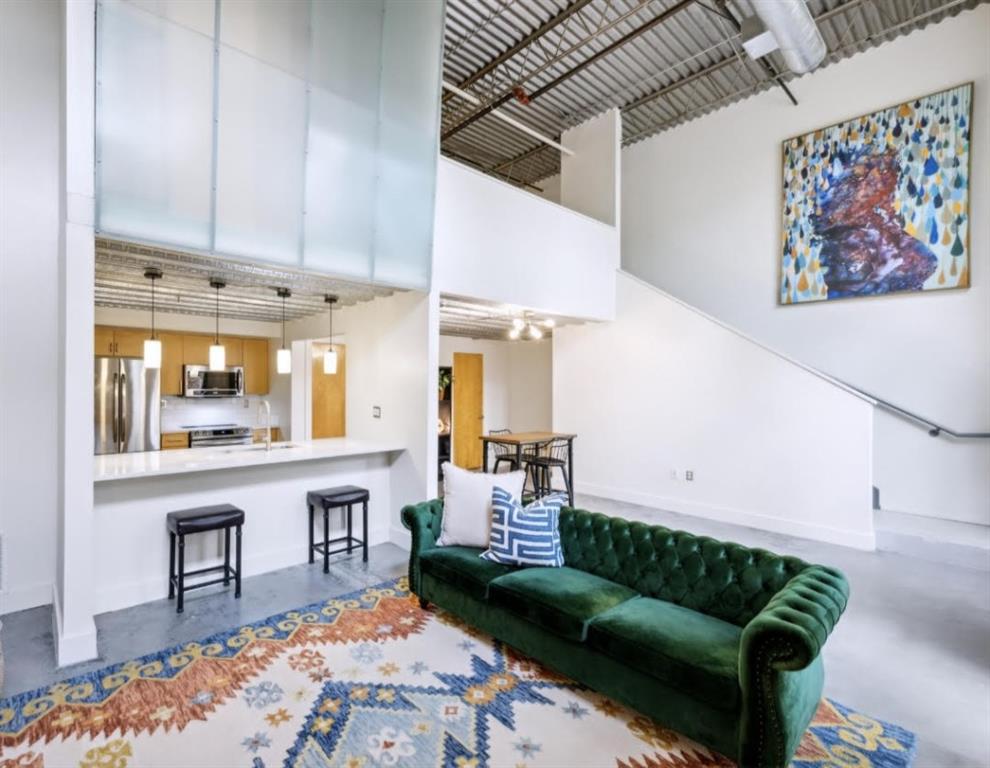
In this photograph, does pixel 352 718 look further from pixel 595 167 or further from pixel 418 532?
pixel 595 167

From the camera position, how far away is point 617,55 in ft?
18.9

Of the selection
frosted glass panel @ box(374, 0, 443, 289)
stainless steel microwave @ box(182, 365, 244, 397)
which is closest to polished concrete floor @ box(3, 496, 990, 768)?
frosted glass panel @ box(374, 0, 443, 289)

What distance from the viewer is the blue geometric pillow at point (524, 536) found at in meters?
2.94

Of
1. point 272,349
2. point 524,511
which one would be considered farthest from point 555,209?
point 272,349

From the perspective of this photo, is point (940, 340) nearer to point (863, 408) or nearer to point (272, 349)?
point (863, 408)

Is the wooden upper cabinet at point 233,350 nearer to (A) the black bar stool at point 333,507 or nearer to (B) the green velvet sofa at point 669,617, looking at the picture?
(A) the black bar stool at point 333,507

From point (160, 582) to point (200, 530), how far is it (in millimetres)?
595

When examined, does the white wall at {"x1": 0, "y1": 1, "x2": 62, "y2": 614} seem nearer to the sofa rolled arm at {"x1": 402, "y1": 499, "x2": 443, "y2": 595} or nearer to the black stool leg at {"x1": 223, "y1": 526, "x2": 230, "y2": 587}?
the black stool leg at {"x1": 223, "y1": 526, "x2": 230, "y2": 587}

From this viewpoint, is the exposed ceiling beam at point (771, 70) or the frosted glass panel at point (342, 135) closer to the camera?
the frosted glass panel at point (342, 135)

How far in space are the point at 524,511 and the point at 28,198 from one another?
394cm

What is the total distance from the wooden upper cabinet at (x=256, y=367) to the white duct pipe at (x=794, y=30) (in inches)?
282

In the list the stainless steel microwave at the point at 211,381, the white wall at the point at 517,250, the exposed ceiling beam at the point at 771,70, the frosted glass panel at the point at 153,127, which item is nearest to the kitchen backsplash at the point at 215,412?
the stainless steel microwave at the point at 211,381

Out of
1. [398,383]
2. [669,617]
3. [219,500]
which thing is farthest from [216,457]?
[669,617]

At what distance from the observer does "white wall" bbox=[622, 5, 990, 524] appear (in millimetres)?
4973
